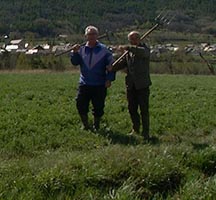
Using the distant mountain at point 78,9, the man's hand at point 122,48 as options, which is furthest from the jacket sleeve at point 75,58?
the distant mountain at point 78,9

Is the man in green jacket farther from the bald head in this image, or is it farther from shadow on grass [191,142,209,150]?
shadow on grass [191,142,209,150]

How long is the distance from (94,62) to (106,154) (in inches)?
104

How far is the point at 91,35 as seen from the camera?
27.7 ft

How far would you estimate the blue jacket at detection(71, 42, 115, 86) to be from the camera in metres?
8.68

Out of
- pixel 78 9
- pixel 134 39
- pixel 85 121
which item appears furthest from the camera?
pixel 78 9

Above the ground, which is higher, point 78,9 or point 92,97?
point 78,9

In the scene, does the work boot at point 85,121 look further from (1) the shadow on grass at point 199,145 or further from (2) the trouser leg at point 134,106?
(1) the shadow on grass at point 199,145

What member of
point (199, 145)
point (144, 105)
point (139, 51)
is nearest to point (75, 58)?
point (139, 51)

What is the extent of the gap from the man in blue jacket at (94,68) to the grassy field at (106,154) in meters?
0.70

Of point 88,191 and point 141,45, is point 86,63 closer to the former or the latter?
point 141,45

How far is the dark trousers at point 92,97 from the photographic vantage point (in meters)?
8.86

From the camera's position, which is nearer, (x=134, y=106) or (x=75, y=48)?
(x=75, y=48)

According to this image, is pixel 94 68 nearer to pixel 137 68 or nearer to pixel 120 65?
pixel 120 65

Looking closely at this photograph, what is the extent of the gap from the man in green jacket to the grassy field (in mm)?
573
